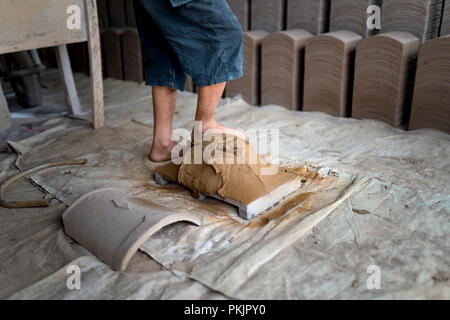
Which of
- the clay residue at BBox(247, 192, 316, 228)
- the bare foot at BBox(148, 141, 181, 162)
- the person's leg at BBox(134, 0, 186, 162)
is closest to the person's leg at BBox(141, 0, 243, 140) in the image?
the person's leg at BBox(134, 0, 186, 162)

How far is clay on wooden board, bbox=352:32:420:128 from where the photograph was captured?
Result: 231 cm

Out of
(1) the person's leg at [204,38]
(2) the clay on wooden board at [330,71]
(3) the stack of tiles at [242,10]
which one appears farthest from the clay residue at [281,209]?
(3) the stack of tiles at [242,10]

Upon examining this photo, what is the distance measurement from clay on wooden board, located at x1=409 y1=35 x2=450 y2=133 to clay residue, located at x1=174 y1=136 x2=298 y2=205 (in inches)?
37.2

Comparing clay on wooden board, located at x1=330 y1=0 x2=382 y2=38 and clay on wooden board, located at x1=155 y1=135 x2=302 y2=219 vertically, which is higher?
clay on wooden board, located at x1=330 y1=0 x2=382 y2=38

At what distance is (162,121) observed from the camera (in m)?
2.14

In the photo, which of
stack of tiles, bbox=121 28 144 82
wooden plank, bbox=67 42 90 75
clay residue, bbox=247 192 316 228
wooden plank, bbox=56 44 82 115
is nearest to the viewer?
clay residue, bbox=247 192 316 228

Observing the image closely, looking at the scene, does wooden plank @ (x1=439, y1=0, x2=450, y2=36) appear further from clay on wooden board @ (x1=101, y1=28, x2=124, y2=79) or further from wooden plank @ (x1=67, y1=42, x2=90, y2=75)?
wooden plank @ (x1=67, y1=42, x2=90, y2=75)

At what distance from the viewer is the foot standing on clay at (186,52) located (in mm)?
1831

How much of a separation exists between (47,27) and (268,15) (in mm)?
1477

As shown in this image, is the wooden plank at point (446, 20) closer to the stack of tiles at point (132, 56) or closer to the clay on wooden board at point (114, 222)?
the clay on wooden board at point (114, 222)

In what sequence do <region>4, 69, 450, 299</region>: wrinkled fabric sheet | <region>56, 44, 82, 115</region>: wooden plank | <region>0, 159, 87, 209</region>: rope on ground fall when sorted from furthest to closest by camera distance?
1. <region>56, 44, 82, 115</region>: wooden plank
2. <region>0, 159, 87, 209</region>: rope on ground
3. <region>4, 69, 450, 299</region>: wrinkled fabric sheet

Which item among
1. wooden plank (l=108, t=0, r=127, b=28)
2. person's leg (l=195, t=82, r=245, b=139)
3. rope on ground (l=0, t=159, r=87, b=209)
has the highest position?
wooden plank (l=108, t=0, r=127, b=28)

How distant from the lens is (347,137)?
→ 233cm

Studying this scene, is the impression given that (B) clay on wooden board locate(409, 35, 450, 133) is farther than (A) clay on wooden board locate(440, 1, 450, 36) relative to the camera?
No
